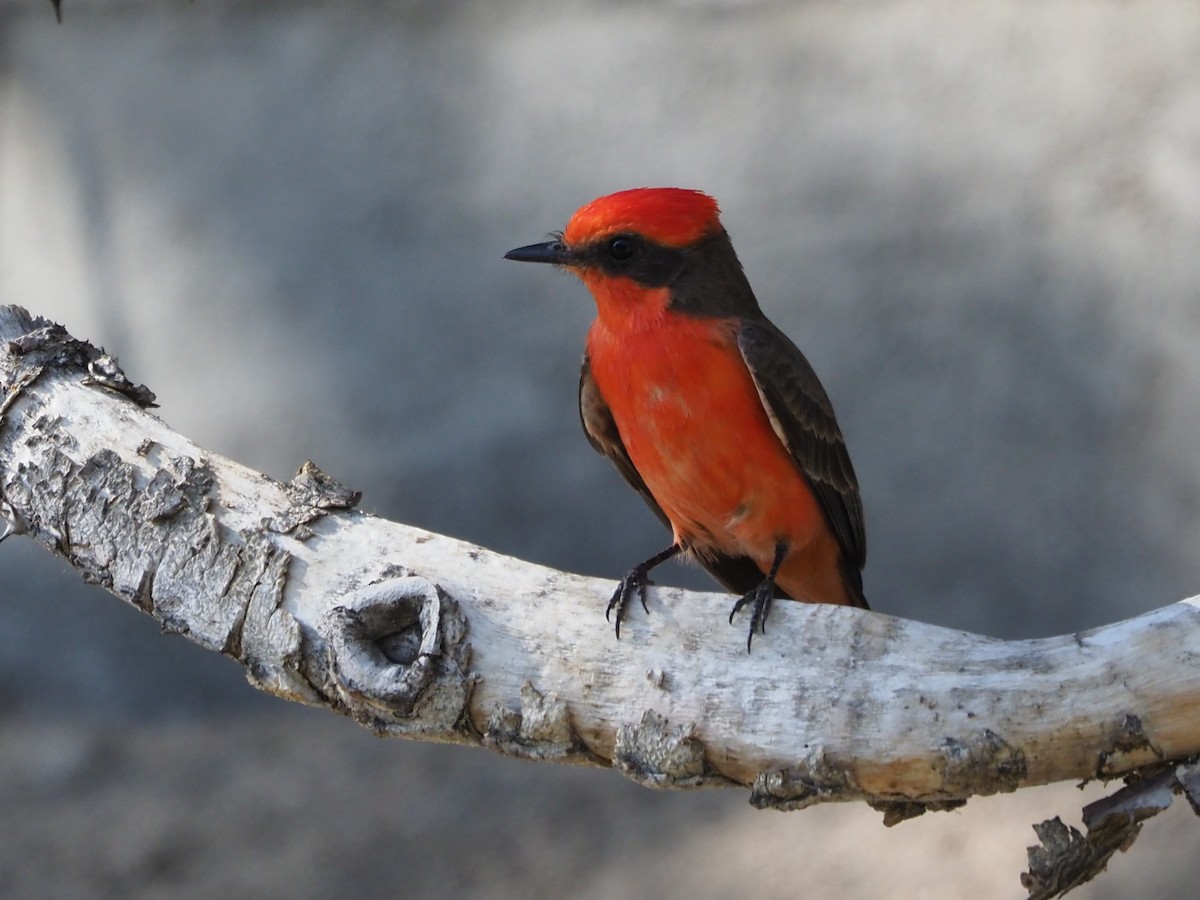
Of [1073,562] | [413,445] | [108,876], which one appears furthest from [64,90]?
[1073,562]

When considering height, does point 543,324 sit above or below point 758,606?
above

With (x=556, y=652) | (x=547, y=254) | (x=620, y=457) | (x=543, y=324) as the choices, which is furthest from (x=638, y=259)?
(x=543, y=324)

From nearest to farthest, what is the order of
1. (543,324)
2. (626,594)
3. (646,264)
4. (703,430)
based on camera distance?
1. (626,594)
2. (703,430)
3. (646,264)
4. (543,324)

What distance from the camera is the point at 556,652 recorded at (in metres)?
2.69

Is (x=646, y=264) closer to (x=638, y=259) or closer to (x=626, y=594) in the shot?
(x=638, y=259)

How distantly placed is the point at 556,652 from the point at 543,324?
2.81m

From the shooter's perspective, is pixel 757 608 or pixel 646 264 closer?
pixel 757 608

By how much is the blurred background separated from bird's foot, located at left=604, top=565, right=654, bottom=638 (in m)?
2.26

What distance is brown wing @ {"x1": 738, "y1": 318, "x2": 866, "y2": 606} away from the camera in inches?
126

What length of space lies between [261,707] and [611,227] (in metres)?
2.92

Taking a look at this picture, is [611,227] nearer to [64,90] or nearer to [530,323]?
[530,323]

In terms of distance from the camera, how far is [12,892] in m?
4.96

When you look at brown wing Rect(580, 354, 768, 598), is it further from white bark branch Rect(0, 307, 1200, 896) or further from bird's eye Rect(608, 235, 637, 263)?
white bark branch Rect(0, 307, 1200, 896)

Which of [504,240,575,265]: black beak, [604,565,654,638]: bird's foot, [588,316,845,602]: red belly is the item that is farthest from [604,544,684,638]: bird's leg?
[504,240,575,265]: black beak
